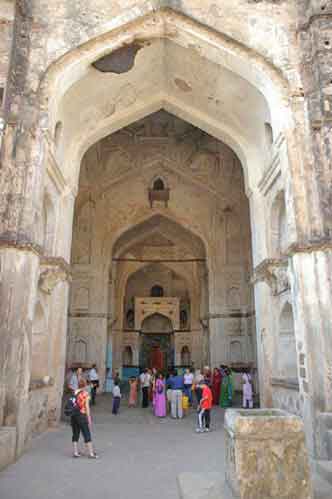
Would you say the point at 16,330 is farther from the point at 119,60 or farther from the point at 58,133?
the point at 119,60

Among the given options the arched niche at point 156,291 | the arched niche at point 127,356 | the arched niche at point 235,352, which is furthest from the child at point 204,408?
the arched niche at point 156,291

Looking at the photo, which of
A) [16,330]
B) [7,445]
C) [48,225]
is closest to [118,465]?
[7,445]

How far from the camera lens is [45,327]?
28.7 feet

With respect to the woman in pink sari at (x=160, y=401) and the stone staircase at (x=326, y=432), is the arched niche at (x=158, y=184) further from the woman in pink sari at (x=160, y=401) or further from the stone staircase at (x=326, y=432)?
the stone staircase at (x=326, y=432)

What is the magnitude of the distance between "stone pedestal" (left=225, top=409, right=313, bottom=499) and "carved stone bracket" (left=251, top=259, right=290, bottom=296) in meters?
4.55

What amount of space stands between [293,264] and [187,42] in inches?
215

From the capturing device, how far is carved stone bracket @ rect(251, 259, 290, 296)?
8438 mm

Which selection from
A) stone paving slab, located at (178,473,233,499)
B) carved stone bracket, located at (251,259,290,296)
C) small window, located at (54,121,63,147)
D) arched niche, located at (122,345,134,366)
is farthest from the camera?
arched niche, located at (122,345,134,366)

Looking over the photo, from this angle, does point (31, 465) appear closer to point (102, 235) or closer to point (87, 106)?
point (87, 106)

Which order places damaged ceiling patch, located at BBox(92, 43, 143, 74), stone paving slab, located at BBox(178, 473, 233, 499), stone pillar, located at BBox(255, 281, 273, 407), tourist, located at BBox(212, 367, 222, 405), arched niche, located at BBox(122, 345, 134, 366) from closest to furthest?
stone paving slab, located at BBox(178, 473, 233, 499), stone pillar, located at BBox(255, 281, 273, 407), damaged ceiling patch, located at BBox(92, 43, 143, 74), tourist, located at BBox(212, 367, 222, 405), arched niche, located at BBox(122, 345, 134, 366)

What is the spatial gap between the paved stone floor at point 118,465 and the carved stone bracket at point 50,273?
9.20ft

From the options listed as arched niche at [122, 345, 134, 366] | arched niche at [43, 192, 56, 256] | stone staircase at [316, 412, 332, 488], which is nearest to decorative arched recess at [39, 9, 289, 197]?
arched niche at [43, 192, 56, 256]

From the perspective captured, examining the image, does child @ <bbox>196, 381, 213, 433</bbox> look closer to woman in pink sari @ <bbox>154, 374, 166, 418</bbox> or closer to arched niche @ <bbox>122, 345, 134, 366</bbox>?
woman in pink sari @ <bbox>154, 374, 166, 418</bbox>

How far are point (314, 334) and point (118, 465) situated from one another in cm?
356
